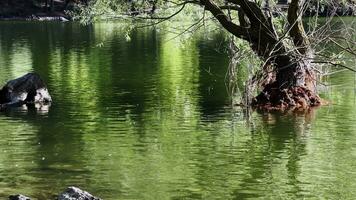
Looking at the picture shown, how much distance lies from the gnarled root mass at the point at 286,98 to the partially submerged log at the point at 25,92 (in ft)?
31.9

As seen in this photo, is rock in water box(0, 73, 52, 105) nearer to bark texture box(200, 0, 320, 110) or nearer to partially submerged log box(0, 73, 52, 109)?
partially submerged log box(0, 73, 52, 109)

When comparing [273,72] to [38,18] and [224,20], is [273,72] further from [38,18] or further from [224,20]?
[38,18]

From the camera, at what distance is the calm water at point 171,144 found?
1666 centimetres

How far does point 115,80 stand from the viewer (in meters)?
39.1

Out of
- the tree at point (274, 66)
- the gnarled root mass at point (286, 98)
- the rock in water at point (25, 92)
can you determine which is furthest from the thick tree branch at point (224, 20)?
the rock in water at point (25, 92)

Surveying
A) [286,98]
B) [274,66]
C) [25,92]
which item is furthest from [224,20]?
[25,92]

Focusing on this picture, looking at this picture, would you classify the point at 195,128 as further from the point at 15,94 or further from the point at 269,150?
the point at 15,94

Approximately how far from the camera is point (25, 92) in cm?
3183

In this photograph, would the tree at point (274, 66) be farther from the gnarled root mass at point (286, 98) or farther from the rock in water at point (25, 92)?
the rock in water at point (25, 92)

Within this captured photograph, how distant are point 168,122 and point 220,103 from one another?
204 inches

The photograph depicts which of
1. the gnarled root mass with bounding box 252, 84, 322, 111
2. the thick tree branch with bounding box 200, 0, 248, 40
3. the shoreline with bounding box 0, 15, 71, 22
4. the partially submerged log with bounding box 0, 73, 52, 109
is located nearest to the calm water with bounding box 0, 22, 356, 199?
the partially submerged log with bounding box 0, 73, 52, 109

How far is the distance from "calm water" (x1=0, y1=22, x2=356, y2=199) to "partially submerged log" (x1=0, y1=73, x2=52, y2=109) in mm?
932

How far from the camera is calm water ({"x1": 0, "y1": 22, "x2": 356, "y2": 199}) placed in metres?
16.7

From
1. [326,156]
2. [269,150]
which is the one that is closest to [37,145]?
[269,150]
